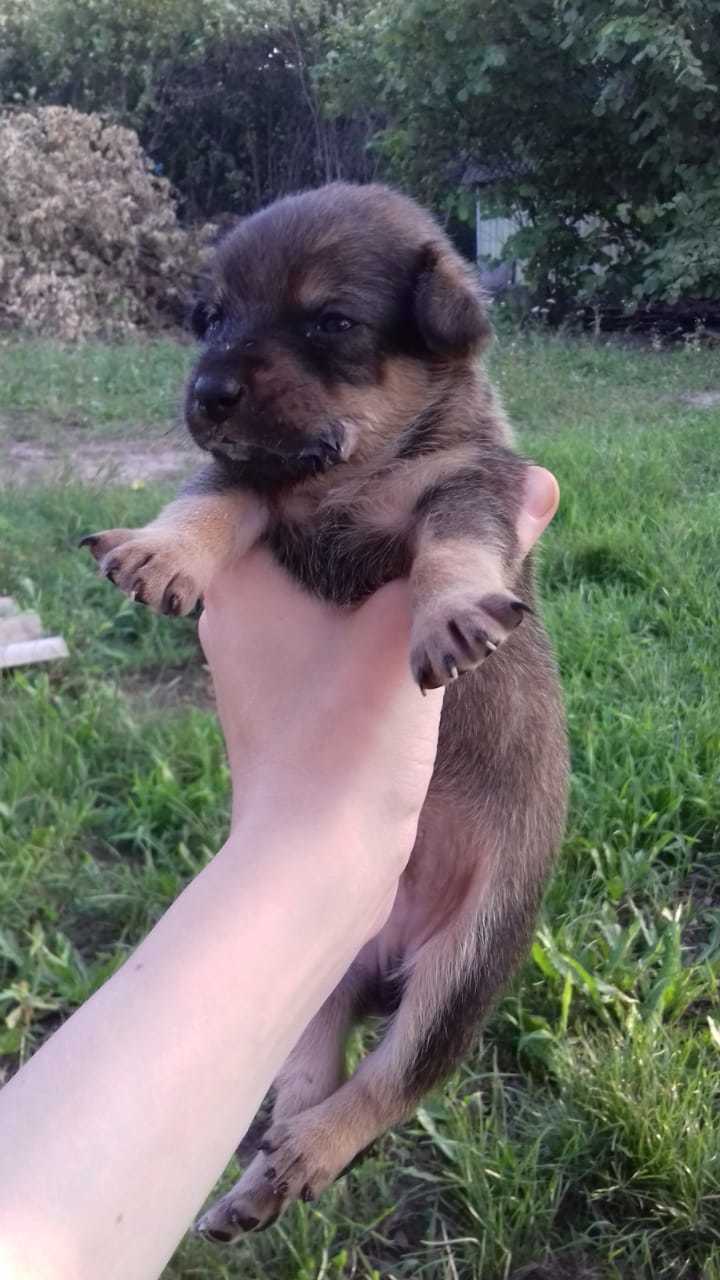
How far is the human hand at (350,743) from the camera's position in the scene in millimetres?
2242

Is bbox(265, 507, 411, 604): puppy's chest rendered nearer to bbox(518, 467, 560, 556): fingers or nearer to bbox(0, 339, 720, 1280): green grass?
bbox(518, 467, 560, 556): fingers

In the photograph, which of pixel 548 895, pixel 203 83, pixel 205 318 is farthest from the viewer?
pixel 203 83

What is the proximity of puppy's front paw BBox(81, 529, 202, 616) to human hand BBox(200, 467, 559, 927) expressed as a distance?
29 centimetres

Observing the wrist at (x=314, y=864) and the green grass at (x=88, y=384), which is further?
the green grass at (x=88, y=384)

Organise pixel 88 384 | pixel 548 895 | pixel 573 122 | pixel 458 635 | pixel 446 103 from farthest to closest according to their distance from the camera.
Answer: pixel 446 103 → pixel 573 122 → pixel 88 384 → pixel 548 895 → pixel 458 635

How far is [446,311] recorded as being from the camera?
98.8 inches

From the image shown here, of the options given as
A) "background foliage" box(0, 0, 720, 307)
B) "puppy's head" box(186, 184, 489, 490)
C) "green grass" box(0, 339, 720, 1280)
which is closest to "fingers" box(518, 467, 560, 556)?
"puppy's head" box(186, 184, 489, 490)

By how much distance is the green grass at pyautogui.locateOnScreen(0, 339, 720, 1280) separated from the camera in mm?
2252

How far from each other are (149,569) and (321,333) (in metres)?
0.61

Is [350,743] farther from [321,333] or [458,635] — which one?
[321,333]

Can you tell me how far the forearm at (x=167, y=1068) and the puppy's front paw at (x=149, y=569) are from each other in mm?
498

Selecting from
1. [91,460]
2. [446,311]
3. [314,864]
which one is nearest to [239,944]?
[314,864]

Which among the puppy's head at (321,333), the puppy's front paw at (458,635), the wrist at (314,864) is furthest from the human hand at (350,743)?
the puppy's head at (321,333)

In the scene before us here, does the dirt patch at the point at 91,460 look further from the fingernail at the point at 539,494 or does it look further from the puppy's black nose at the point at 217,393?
the puppy's black nose at the point at 217,393
